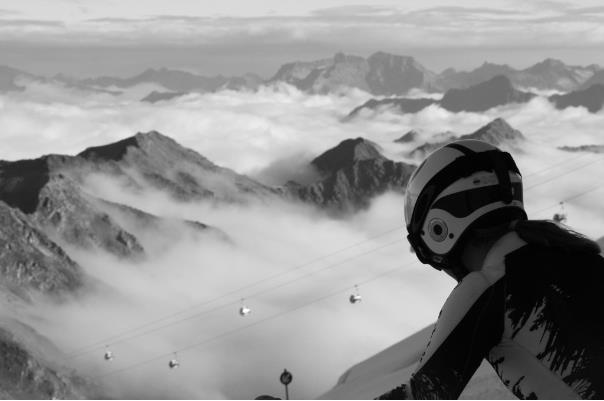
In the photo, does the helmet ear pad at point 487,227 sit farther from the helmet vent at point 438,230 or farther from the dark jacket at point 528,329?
the dark jacket at point 528,329

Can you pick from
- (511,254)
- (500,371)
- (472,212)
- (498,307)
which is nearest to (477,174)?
(472,212)

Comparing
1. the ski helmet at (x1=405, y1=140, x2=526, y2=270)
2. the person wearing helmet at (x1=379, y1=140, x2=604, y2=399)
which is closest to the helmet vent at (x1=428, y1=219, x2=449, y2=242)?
the ski helmet at (x1=405, y1=140, x2=526, y2=270)

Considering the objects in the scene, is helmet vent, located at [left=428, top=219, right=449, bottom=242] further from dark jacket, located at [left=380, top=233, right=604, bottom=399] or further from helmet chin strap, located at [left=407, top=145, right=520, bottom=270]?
dark jacket, located at [left=380, top=233, right=604, bottom=399]

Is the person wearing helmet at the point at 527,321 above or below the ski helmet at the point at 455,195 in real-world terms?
below

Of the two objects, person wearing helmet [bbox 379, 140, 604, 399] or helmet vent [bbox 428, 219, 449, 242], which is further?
helmet vent [bbox 428, 219, 449, 242]

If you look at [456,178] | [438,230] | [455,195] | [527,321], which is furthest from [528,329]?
[456,178]

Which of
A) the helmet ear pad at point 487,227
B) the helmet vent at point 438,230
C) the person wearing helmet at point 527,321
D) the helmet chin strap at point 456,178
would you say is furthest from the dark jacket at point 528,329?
the helmet chin strap at point 456,178

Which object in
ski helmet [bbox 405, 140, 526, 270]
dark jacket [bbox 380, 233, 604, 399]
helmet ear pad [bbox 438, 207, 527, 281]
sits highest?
ski helmet [bbox 405, 140, 526, 270]

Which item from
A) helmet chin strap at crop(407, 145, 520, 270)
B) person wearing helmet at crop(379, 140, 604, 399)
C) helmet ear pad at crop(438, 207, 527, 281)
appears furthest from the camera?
helmet chin strap at crop(407, 145, 520, 270)

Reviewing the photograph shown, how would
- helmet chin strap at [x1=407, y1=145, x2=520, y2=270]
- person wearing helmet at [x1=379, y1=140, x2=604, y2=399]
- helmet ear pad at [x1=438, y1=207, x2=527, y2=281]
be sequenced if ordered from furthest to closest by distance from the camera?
helmet chin strap at [x1=407, y1=145, x2=520, y2=270], helmet ear pad at [x1=438, y1=207, x2=527, y2=281], person wearing helmet at [x1=379, y1=140, x2=604, y2=399]
